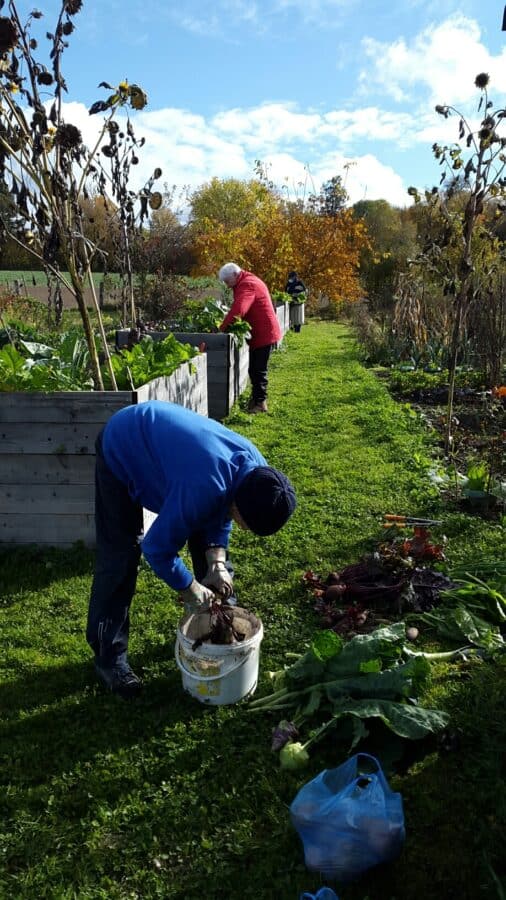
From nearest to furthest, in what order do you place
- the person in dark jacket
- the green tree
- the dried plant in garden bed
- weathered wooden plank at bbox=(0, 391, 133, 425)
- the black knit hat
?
the black knit hat
the dried plant in garden bed
weathered wooden plank at bbox=(0, 391, 133, 425)
the person in dark jacket
the green tree

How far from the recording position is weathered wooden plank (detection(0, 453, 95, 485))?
4172 millimetres

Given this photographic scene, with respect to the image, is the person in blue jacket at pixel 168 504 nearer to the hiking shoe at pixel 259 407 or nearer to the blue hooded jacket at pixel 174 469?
the blue hooded jacket at pixel 174 469

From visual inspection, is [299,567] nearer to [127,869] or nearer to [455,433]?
[127,869]

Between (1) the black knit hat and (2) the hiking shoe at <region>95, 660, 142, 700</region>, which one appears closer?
(1) the black knit hat

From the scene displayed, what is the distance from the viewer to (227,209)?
3959 cm

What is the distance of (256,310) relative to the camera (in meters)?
8.05

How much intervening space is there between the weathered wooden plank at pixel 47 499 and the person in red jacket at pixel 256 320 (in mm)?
4057

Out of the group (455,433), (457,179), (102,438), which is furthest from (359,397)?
(102,438)

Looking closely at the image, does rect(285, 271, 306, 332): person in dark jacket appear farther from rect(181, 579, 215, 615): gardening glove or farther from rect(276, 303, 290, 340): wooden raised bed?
rect(181, 579, 215, 615): gardening glove

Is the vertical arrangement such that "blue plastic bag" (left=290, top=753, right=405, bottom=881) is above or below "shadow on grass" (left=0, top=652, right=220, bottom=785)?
above

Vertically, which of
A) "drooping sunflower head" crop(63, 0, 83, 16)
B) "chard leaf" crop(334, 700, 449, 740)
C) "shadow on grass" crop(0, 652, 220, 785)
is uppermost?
"drooping sunflower head" crop(63, 0, 83, 16)

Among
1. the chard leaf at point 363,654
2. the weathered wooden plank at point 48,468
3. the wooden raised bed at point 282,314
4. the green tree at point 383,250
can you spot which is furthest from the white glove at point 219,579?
the green tree at point 383,250

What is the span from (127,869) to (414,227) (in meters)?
31.1

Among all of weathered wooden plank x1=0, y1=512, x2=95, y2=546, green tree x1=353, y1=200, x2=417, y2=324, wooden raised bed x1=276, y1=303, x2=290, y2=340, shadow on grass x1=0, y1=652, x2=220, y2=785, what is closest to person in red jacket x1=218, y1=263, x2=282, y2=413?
weathered wooden plank x1=0, y1=512, x2=95, y2=546
